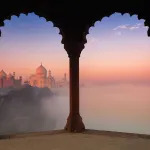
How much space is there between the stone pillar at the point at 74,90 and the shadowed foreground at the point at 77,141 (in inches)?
8.4

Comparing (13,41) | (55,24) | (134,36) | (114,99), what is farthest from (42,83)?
(55,24)

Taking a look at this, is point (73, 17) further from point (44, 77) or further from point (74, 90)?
point (44, 77)

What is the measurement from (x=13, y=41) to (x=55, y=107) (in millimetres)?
22524

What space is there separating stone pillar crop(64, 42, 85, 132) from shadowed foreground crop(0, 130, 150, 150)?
0.70ft

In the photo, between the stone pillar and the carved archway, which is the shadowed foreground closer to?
the stone pillar

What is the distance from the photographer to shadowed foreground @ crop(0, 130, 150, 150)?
6405 millimetres

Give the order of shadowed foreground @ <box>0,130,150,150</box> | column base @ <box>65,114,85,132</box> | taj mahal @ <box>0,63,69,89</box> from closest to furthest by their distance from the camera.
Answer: shadowed foreground @ <box>0,130,150,150</box>
column base @ <box>65,114,85,132</box>
taj mahal @ <box>0,63,69,89</box>

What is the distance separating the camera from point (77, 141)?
686 centimetres

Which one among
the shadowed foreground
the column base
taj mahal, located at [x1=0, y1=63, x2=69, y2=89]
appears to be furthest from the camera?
taj mahal, located at [x1=0, y1=63, x2=69, y2=89]

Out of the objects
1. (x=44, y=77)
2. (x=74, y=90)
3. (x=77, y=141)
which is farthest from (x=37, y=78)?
(x=77, y=141)

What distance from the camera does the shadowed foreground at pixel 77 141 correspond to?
6.41 meters

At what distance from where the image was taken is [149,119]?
32.5 m

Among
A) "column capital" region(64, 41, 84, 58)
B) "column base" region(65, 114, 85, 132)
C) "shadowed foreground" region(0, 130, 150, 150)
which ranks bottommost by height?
"shadowed foreground" region(0, 130, 150, 150)

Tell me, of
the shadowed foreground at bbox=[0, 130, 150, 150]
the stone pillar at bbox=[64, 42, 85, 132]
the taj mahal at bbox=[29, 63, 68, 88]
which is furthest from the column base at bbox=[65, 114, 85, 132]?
the taj mahal at bbox=[29, 63, 68, 88]
